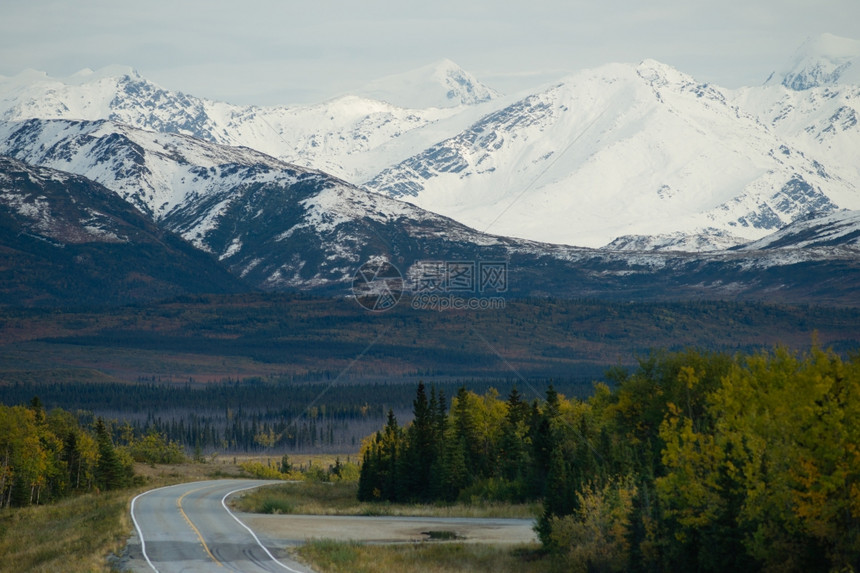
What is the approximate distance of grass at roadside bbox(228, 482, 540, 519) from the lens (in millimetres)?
78875

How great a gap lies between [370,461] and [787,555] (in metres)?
54.1

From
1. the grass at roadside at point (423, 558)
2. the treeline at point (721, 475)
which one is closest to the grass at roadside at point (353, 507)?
the treeline at point (721, 475)

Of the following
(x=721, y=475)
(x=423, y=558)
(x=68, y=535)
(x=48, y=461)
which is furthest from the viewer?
(x=48, y=461)

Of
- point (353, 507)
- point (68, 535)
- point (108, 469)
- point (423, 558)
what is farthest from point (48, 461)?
point (423, 558)

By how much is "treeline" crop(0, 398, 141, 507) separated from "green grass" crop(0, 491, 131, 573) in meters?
17.0

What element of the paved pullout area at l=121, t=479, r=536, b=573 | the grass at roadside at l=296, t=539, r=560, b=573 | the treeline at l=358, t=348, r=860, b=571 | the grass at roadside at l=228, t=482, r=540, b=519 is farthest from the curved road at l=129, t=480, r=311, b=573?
the treeline at l=358, t=348, r=860, b=571

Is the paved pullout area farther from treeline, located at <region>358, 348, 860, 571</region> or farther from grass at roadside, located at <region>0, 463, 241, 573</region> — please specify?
treeline, located at <region>358, 348, 860, 571</region>

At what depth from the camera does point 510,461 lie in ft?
305

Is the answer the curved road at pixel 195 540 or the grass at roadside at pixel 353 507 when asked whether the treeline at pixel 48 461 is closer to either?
the grass at roadside at pixel 353 507

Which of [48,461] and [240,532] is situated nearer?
[240,532]

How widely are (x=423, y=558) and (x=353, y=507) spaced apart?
100 feet

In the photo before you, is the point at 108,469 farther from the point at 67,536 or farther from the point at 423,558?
the point at 423,558

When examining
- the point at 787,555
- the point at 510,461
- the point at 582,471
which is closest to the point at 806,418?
the point at 787,555

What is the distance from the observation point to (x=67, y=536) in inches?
2549
